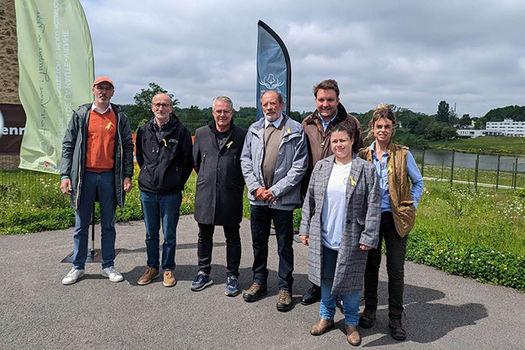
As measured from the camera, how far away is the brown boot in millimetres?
3170

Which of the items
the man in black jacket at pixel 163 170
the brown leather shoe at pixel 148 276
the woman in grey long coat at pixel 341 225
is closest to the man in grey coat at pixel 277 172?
the woman in grey long coat at pixel 341 225

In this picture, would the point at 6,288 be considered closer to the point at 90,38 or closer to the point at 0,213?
the point at 0,213

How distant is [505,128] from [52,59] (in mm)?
114771

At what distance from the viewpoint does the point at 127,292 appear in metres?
4.00

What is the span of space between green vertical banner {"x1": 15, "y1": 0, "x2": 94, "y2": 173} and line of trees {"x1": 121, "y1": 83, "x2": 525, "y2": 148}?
4.51ft

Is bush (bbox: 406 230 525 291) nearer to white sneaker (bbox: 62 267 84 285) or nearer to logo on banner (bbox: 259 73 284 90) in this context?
logo on banner (bbox: 259 73 284 90)

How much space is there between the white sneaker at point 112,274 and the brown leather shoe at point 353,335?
101 inches

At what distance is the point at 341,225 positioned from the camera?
3.06m

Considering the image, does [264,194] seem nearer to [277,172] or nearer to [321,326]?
[277,172]

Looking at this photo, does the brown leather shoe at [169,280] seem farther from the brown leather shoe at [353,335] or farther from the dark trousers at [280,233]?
the brown leather shoe at [353,335]

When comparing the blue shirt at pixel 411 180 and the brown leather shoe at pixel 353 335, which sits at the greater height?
the blue shirt at pixel 411 180

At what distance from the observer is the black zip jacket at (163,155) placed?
13.3ft

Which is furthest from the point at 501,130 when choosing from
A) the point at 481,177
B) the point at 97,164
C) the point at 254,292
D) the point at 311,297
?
the point at 97,164

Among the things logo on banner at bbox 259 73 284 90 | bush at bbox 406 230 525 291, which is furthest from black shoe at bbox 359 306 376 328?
logo on banner at bbox 259 73 284 90
